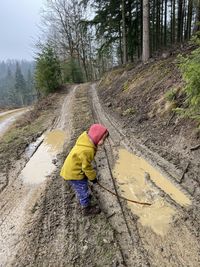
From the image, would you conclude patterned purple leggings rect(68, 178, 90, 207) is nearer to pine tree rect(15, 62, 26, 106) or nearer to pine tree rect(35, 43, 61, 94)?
pine tree rect(35, 43, 61, 94)

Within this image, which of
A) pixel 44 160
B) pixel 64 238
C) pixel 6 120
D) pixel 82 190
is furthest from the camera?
pixel 6 120

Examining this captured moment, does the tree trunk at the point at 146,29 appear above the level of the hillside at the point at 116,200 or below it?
above

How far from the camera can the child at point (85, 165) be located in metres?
3.48

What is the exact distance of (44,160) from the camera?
6.01 m

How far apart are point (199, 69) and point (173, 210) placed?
7.71 feet

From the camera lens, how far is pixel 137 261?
267 cm

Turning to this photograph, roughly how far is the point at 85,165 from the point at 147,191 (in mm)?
1321

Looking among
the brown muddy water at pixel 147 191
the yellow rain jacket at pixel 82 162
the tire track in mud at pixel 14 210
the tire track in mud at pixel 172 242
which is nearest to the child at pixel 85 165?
the yellow rain jacket at pixel 82 162

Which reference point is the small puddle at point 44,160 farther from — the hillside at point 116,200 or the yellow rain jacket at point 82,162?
the yellow rain jacket at point 82,162

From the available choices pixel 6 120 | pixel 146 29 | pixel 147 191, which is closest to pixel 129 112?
pixel 147 191

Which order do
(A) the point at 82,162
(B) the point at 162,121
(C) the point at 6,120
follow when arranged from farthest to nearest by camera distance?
(C) the point at 6,120 < (B) the point at 162,121 < (A) the point at 82,162

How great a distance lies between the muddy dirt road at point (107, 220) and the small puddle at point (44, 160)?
0.03 meters

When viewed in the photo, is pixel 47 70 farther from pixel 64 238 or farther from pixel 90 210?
pixel 64 238

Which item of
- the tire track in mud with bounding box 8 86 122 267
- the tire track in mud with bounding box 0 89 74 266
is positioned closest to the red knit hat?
the tire track in mud with bounding box 8 86 122 267
